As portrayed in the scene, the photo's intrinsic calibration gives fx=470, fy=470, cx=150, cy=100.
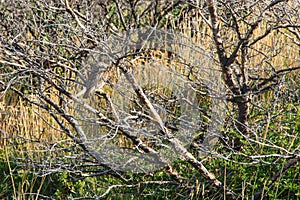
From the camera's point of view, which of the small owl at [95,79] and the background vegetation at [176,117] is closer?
the background vegetation at [176,117]

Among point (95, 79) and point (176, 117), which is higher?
point (95, 79)

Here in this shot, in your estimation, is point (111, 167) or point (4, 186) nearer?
point (111, 167)

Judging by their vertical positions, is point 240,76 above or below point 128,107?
above

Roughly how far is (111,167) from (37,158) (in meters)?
1.00

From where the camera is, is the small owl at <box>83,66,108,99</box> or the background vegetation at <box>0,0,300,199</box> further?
the small owl at <box>83,66,108,99</box>

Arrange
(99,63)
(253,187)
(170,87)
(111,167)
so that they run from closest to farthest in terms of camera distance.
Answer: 1. (253,187)
2. (99,63)
3. (111,167)
4. (170,87)

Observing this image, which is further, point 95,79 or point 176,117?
point 176,117

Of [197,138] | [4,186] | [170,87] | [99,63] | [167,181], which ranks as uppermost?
[99,63]

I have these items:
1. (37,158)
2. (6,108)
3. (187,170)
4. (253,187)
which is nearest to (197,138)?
(187,170)

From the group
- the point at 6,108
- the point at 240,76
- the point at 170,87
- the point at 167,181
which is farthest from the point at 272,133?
the point at 6,108

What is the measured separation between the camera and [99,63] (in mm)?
2951

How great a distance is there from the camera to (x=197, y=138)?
340 cm

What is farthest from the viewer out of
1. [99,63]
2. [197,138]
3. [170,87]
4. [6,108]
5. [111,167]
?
[6,108]

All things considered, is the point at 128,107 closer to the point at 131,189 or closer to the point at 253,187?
the point at 131,189
